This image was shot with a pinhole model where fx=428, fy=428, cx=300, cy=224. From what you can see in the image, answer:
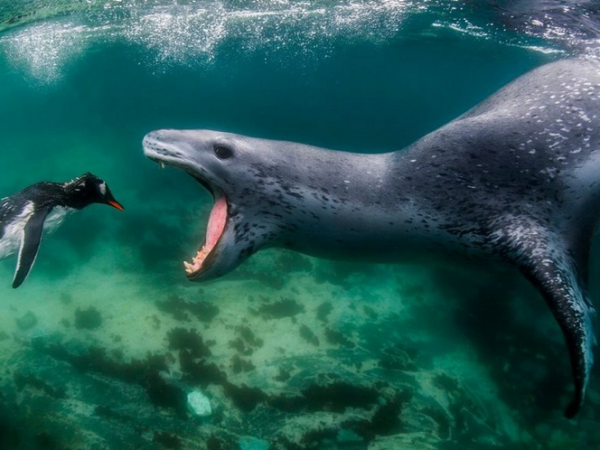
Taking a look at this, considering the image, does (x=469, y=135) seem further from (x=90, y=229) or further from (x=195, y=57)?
(x=195, y=57)

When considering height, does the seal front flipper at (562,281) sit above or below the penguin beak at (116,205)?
above

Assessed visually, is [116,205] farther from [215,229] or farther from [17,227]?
[215,229]

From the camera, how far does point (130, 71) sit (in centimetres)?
2720

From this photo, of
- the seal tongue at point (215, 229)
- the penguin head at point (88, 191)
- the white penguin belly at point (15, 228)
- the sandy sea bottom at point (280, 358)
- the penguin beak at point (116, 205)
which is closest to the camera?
the seal tongue at point (215, 229)

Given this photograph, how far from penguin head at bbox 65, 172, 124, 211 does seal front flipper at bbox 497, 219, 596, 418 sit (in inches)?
176

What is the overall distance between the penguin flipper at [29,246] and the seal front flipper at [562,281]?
4.70m

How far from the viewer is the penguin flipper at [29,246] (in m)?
4.60

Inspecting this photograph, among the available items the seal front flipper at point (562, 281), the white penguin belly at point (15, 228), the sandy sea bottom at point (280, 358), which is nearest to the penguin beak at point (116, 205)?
the white penguin belly at point (15, 228)

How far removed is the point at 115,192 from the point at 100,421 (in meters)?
8.89

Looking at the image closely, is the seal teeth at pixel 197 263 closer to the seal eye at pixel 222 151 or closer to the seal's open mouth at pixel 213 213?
the seal's open mouth at pixel 213 213

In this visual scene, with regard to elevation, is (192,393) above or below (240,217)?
below

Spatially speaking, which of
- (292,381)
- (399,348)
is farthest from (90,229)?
(399,348)

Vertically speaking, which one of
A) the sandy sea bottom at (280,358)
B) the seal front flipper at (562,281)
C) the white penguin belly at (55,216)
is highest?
the seal front flipper at (562,281)

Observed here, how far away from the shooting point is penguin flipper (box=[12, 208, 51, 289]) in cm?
460
